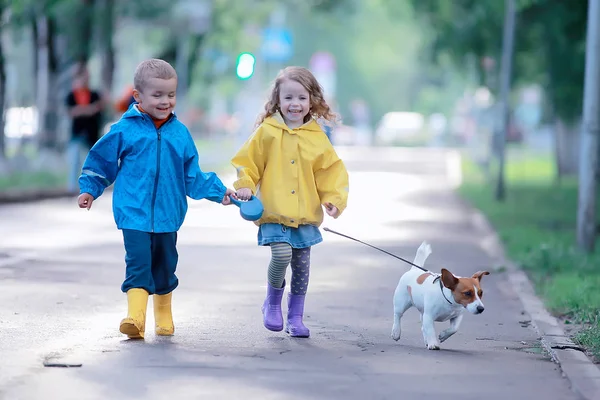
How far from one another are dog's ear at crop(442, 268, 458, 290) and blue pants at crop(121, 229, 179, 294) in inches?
64.4

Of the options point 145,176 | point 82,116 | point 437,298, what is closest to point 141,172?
point 145,176

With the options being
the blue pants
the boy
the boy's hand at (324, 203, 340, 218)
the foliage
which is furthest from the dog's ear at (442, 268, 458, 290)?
the foliage

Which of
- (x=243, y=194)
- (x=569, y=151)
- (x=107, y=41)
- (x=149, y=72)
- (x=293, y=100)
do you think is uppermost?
(x=107, y=41)

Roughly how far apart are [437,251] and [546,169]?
30.2 m

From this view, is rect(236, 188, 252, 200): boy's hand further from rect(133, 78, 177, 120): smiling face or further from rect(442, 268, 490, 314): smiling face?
rect(442, 268, 490, 314): smiling face

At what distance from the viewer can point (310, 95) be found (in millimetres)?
8523

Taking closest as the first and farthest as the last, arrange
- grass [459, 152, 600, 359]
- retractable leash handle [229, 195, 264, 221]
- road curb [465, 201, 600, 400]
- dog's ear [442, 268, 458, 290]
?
road curb [465, 201, 600, 400], dog's ear [442, 268, 458, 290], retractable leash handle [229, 195, 264, 221], grass [459, 152, 600, 359]

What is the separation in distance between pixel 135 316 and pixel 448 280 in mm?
1791

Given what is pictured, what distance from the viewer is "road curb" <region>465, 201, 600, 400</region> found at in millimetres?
7078

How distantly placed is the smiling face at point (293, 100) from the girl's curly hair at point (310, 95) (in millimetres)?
42

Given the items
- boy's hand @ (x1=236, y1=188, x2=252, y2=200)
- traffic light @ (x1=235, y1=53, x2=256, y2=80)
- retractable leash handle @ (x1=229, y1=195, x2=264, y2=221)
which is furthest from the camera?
traffic light @ (x1=235, y1=53, x2=256, y2=80)

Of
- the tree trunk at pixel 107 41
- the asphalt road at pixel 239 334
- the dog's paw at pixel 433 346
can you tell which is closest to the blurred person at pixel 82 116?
the asphalt road at pixel 239 334

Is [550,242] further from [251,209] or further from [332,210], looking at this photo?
[251,209]

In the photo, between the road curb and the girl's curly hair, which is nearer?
the road curb
